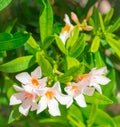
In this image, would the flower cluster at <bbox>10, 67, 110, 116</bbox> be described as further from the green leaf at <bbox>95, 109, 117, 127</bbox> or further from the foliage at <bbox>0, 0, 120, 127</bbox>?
the green leaf at <bbox>95, 109, 117, 127</bbox>

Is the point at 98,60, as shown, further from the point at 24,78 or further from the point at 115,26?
the point at 24,78

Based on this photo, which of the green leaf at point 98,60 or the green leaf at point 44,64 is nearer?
the green leaf at point 44,64

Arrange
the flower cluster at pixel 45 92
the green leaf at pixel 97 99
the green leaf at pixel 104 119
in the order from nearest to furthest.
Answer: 1. the flower cluster at pixel 45 92
2. the green leaf at pixel 97 99
3. the green leaf at pixel 104 119

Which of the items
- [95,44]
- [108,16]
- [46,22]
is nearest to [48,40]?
[46,22]

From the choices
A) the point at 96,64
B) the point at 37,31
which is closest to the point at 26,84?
the point at 96,64

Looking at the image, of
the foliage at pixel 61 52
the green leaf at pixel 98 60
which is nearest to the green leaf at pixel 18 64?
the foliage at pixel 61 52

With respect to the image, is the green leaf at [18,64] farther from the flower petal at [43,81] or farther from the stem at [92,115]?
the stem at [92,115]

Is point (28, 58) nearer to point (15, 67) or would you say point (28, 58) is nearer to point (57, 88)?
point (15, 67)
